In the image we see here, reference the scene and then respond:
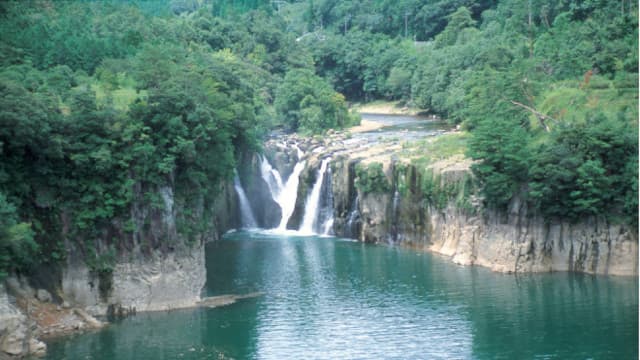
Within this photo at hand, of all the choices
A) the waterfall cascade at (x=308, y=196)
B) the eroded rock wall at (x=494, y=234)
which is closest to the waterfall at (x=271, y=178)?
the waterfall cascade at (x=308, y=196)

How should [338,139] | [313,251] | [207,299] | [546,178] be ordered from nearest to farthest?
1. [207,299]
2. [546,178]
3. [313,251]
4. [338,139]

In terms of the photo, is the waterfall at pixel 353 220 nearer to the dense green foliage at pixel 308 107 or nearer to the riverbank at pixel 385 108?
the dense green foliage at pixel 308 107

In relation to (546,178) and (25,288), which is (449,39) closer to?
(546,178)

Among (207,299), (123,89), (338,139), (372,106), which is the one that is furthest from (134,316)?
(372,106)

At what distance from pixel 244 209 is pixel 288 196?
7.96 feet

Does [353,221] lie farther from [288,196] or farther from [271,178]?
[271,178]

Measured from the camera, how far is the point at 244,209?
55125 millimetres

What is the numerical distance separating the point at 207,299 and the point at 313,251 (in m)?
10.2

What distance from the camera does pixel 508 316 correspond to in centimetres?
3747

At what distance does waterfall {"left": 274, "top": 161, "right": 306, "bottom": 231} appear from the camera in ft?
182

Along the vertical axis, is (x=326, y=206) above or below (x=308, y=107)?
below

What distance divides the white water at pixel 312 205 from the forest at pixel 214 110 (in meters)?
4.04

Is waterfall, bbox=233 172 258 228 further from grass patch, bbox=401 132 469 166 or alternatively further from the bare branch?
the bare branch

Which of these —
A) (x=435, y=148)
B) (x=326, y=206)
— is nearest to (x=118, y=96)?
(x=326, y=206)
